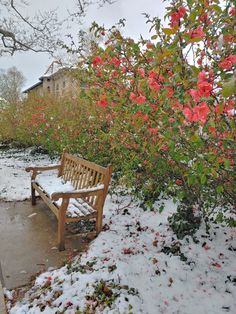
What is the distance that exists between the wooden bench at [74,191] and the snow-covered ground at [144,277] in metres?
0.42

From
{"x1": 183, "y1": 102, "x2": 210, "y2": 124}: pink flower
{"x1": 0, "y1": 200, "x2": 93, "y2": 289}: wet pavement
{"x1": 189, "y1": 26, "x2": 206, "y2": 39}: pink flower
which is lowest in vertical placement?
{"x1": 0, "y1": 200, "x2": 93, "y2": 289}: wet pavement

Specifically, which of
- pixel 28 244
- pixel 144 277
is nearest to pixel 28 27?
pixel 28 244

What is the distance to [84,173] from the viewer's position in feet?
14.4

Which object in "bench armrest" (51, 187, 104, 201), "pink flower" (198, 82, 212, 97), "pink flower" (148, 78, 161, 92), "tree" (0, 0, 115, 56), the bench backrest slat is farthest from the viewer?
"tree" (0, 0, 115, 56)

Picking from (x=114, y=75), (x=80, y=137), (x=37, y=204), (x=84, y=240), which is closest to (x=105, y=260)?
(x=84, y=240)

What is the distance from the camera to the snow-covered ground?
2.45 metres

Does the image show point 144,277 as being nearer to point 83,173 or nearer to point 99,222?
point 99,222

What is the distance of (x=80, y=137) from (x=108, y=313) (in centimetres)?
458

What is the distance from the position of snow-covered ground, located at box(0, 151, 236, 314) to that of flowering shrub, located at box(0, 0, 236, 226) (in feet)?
1.85

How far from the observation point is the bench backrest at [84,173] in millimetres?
3638

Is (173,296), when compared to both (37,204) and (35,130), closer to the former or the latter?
(37,204)

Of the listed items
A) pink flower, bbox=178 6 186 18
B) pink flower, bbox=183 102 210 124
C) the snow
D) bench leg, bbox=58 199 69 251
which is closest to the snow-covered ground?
bench leg, bbox=58 199 69 251

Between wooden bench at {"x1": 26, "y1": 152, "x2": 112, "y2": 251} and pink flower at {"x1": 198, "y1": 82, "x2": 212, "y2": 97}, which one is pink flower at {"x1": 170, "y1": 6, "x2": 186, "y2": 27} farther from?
wooden bench at {"x1": 26, "y1": 152, "x2": 112, "y2": 251}

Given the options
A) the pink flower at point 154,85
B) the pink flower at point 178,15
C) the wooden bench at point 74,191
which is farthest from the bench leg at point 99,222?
the pink flower at point 178,15
